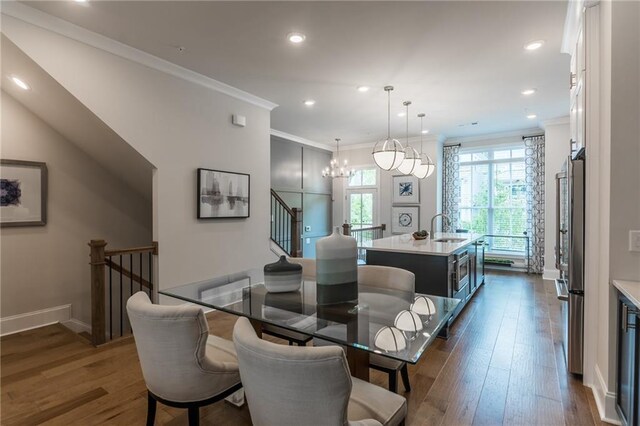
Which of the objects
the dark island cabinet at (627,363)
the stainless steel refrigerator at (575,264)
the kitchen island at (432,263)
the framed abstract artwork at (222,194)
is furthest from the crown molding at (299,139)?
the dark island cabinet at (627,363)

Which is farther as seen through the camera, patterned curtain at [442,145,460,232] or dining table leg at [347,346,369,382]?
patterned curtain at [442,145,460,232]

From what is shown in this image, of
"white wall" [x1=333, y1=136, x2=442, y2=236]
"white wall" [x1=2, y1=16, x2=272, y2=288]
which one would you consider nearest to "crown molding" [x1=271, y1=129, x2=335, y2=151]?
"white wall" [x1=333, y1=136, x2=442, y2=236]

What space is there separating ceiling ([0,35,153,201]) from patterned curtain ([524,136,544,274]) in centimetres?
699

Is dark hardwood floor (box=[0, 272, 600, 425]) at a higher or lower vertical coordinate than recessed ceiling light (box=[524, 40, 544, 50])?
lower

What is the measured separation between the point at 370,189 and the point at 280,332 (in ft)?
20.7

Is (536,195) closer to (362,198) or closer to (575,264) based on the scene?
(362,198)

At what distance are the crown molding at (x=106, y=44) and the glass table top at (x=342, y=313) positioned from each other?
2510 mm

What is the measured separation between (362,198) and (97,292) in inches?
251

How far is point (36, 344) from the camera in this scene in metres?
3.28

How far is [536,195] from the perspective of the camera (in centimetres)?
662

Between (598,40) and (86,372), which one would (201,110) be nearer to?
(86,372)

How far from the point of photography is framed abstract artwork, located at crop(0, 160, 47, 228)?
353 centimetres

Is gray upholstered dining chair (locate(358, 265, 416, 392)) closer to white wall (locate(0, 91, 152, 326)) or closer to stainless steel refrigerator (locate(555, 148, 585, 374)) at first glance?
stainless steel refrigerator (locate(555, 148, 585, 374))

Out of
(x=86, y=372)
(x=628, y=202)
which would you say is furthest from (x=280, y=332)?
(x=628, y=202)
